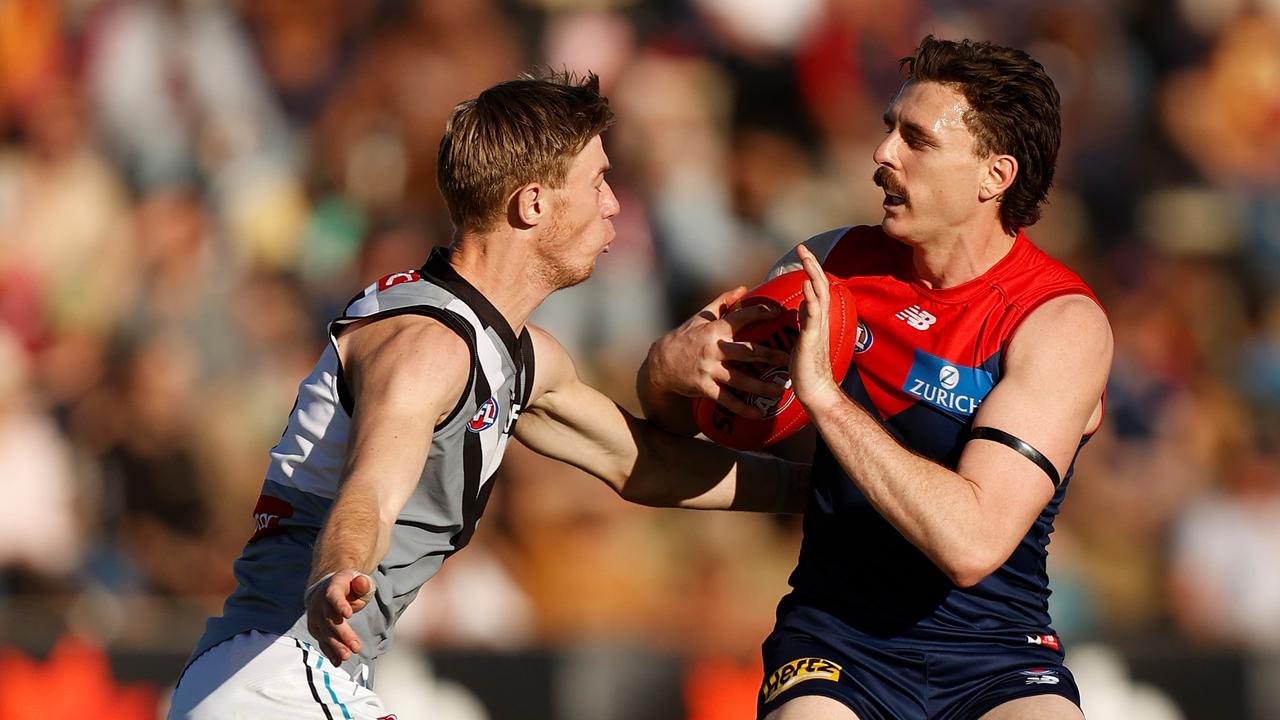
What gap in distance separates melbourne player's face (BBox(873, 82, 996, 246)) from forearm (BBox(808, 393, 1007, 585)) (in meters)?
0.73

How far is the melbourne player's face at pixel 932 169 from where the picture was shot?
14.8 feet

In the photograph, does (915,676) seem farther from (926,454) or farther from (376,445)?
(376,445)

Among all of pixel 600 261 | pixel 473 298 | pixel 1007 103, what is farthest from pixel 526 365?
pixel 600 261

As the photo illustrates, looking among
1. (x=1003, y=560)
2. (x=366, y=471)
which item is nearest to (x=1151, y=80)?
(x=1003, y=560)

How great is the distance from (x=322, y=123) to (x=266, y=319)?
149cm

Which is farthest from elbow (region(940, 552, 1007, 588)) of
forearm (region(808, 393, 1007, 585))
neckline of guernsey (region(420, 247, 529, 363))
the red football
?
neckline of guernsey (region(420, 247, 529, 363))

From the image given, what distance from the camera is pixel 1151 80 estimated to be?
10.0 meters

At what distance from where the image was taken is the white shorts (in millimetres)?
3953

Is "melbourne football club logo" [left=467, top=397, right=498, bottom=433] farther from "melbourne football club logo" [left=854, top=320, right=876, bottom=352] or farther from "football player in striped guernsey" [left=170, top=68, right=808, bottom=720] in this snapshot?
"melbourne football club logo" [left=854, top=320, right=876, bottom=352]

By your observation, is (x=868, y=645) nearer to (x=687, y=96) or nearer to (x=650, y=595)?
(x=650, y=595)

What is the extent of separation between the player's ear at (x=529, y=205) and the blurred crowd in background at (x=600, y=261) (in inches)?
163

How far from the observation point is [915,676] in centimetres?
434

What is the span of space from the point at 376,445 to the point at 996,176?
2.02 metres

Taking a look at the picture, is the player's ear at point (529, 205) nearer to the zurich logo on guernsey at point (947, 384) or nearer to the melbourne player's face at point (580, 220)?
the melbourne player's face at point (580, 220)
